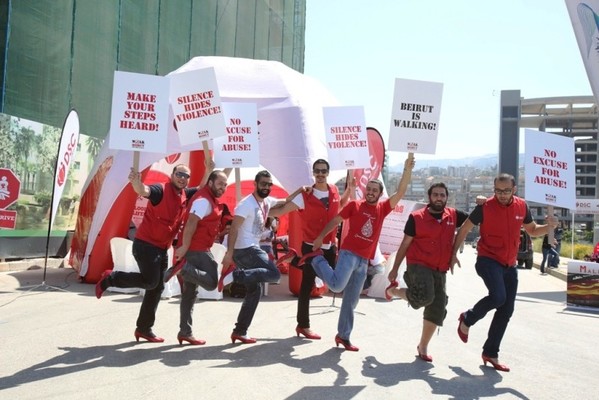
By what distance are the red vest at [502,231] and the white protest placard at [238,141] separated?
3.40 metres

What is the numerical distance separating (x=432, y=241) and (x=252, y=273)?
6.01 feet

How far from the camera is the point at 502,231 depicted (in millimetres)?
5590

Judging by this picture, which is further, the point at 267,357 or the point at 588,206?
the point at 588,206

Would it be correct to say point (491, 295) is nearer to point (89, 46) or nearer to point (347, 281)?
point (347, 281)

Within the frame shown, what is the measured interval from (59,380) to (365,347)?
3.12 metres

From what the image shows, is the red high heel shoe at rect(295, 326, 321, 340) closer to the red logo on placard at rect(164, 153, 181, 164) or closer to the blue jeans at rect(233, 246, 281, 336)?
the blue jeans at rect(233, 246, 281, 336)

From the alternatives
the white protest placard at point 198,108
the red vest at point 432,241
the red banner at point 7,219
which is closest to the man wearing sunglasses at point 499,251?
the red vest at point 432,241

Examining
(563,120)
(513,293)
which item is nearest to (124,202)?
(513,293)

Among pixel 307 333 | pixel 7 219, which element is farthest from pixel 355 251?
pixel 7 219

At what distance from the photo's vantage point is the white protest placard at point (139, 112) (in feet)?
20.8

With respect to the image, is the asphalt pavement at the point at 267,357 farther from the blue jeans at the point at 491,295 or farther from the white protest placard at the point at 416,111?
the white protest placard at the point at 416,111

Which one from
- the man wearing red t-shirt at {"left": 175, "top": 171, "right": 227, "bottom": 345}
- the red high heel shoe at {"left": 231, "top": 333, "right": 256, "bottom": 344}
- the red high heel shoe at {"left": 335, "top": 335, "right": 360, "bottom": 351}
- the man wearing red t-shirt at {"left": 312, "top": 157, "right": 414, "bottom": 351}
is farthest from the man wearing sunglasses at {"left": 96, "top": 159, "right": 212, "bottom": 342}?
the red high heel shoe at {"left": 335, "top": 335, "right": 360, "bottom": 351}

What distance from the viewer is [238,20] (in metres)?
27.3

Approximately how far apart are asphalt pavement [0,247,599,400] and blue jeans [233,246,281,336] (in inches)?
12.3
